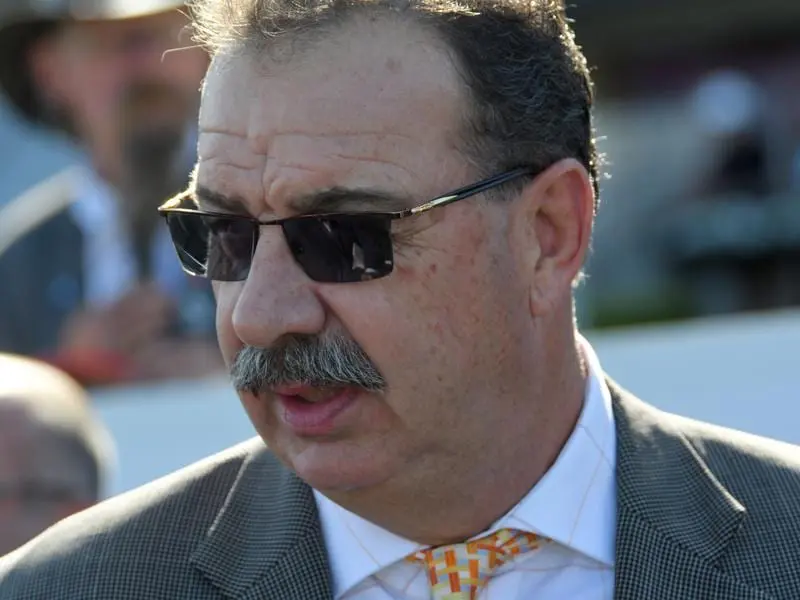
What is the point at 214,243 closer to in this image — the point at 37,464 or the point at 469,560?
the point at 469,560

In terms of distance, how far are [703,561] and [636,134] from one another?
7695 millimetres

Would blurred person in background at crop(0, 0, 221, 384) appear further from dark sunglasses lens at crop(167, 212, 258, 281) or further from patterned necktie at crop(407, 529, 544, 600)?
patterned necktie at crop(407, 529, 544, 600)

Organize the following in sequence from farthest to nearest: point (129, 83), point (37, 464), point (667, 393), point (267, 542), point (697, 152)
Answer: point (697, 152) < point (129, 83) < point (667, 393) < point (37, 464) < point (267, 542)

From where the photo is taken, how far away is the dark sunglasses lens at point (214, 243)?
2223 mm

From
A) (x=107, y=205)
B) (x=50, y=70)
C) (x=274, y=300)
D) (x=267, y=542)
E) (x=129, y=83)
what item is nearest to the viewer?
(x=274, y=300)

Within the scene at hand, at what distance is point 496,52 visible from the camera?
7.74ft

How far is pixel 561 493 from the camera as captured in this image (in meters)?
2.40

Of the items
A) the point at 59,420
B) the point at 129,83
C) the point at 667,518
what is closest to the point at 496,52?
the point at 667,518

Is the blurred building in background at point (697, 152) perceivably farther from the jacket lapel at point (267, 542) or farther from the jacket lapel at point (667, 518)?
the jacket lapel at point (267, 542)

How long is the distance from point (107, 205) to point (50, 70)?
29.5 inches

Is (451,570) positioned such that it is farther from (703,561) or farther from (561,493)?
(703,561)

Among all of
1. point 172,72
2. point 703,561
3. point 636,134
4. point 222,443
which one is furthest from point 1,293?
point 636,134

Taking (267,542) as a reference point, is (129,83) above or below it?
above

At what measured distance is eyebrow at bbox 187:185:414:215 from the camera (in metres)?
2.17
